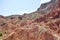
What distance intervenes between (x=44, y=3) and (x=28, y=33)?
120650 mm

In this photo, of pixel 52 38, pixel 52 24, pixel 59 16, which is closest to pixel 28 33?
pixel 52 38

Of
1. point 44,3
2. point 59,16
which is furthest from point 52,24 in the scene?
point 44,3

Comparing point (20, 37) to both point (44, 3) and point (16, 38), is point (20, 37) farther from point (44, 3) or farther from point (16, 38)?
point (44, 3)

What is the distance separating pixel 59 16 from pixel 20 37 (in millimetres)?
51433

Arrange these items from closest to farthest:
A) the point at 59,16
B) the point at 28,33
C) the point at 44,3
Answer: the point at 28,33, the point at 59,16, the point at 44,3

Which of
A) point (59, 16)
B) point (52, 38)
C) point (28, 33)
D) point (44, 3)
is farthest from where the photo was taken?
point (44, 3)

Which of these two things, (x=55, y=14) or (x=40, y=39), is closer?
(x=40, y=39)

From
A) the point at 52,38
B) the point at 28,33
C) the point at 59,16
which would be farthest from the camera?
the point at 59,16

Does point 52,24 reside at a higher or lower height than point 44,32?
lower

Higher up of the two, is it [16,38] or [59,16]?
[16,38]

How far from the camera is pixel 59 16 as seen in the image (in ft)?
257

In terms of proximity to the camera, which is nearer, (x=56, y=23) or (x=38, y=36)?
(x=38, y=36)

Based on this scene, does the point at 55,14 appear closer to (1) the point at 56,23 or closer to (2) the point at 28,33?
(1) the point at 56,23

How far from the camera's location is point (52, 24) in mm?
62094
